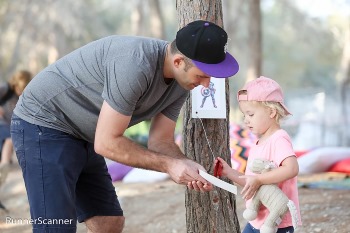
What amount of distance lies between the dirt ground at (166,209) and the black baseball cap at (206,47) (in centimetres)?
268

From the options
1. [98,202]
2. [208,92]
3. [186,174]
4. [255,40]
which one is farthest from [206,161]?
[255,40]

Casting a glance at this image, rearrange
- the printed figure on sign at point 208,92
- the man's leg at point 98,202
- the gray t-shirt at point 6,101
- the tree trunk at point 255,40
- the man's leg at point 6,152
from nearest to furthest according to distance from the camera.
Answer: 1. the man's leg at point 98,202
2. the printed figure on sign at point 208,92
3. the man's leg at point 6,152
4. the gray t-shirt at point 6,101
5. the tree trunk at point 255,40

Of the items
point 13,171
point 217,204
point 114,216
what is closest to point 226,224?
point 217,204

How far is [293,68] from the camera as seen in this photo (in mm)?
43344

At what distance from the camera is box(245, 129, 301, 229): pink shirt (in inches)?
147

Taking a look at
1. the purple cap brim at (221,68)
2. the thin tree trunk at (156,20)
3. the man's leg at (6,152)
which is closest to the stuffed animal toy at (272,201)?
the purple cap brim at (221,68)

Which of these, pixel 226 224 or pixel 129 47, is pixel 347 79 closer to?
pixel 226 224

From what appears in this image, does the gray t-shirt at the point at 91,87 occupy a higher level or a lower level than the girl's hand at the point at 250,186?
higher

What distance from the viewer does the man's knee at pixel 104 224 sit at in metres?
4.30

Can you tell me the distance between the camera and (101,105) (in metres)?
3.74

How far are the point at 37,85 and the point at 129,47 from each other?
0.61 meters

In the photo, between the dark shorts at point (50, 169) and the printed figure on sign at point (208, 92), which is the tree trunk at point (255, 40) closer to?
the printed figure on sign at point (208, 92)

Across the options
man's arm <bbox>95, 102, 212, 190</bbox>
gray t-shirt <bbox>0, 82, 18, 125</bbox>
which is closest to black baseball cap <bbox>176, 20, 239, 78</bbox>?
man's arm <bbox>95, 102, 212, 190</bbox>

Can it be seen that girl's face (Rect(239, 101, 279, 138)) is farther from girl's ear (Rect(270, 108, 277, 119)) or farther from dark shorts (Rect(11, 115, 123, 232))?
dark shorts (Rect(11, 115, 123, 232))
